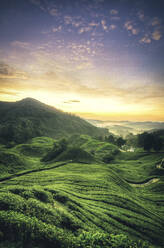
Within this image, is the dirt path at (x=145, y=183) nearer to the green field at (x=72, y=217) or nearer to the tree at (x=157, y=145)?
the green field at (x=72, y=217)

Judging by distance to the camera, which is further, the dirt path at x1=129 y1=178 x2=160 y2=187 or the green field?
the dirt path at x1=129 y1=178 x2=160 y2=187

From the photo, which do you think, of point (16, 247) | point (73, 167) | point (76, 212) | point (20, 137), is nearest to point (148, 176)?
point (73, 167)

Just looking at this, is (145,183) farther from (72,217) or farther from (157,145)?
(72,217)

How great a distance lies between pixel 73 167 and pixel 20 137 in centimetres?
15905

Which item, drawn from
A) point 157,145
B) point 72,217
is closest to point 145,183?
point 157,145

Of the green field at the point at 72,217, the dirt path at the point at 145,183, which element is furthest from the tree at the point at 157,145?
the green field at the point at 72,217

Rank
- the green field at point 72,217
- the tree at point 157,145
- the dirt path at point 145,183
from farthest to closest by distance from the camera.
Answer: the tree at point 157,145
the dirt path at point 145,183
the green field at point 72,217

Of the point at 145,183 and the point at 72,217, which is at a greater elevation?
the point at 72,217

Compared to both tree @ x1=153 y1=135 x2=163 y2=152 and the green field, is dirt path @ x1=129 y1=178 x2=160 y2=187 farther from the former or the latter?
tree @ x1=153 y1=135 x2=163 y2=152

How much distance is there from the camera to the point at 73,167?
217ft

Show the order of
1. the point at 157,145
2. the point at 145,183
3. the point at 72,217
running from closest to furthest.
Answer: the point at 72,217
the point at 145,183
the point at 157,145

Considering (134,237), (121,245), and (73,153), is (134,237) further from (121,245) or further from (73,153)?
(73,153)

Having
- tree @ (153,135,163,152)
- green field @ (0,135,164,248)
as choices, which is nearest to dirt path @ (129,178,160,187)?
green field @ (0,135,164,248)

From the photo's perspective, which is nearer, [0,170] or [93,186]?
[93,186]
